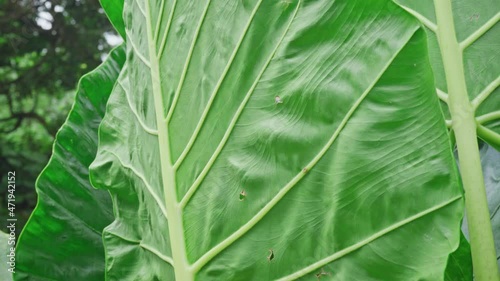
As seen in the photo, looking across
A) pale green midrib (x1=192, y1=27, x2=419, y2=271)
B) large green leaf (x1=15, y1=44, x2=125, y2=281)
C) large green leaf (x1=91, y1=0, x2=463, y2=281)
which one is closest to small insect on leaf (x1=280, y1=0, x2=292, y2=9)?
large green leaf (x1=91, y1=0, x2=463, y2=281)

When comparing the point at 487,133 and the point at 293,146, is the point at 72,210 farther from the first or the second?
the point at 487,133

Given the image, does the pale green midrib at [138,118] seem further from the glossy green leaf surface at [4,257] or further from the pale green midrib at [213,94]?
the glossy green leaf surface at [4,257]

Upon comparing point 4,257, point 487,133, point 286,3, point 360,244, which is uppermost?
point 286,3

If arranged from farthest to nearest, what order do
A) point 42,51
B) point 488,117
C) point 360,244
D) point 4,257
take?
point 42,51, point 4,257, point 488,117, point 360,244

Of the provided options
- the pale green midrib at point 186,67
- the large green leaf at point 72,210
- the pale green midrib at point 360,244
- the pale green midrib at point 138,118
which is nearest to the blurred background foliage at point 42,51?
the large green leaf at point 72,210

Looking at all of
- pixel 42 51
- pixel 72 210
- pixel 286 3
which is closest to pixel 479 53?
pixel 286 3

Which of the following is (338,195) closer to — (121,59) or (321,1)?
(321,1)
